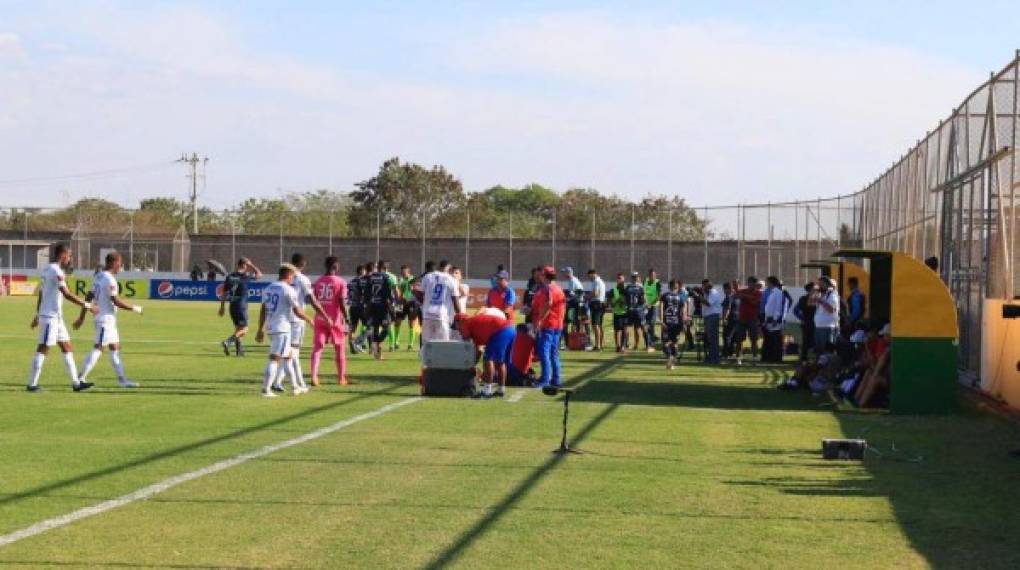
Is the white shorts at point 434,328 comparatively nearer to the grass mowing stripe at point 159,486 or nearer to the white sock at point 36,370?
the grass mowing stripe at point 159,486

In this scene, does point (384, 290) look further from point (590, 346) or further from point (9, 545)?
point (9, 545)

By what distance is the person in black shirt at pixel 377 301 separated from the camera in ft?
91.8

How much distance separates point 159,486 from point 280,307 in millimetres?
8694

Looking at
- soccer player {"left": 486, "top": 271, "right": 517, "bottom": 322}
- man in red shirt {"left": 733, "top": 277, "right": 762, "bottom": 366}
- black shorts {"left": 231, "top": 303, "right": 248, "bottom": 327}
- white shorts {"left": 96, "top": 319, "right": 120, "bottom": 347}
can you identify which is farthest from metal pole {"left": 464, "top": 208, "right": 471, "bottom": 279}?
white shorts {"left": 96, "top": 319, "right": 120, "bottom": 347}

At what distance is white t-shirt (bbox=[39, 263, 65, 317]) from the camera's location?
1894 centimetres

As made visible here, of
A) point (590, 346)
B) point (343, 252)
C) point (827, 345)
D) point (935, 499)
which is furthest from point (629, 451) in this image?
point (343, 252)

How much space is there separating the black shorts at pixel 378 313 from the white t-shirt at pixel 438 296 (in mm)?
6516

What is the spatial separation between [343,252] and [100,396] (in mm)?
52681

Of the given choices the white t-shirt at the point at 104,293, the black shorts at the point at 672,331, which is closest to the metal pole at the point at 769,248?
the black shorts at the point at 672,331

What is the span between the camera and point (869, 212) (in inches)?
1700

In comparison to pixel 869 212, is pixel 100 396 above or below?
below

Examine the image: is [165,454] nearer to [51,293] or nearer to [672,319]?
[51,293]

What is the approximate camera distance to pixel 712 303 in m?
30.3

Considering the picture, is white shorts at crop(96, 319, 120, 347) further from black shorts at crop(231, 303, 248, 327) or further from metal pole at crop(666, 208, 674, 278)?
metal pole at crop(666, 208, 674, 278)
